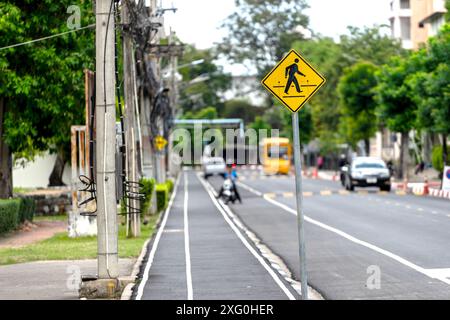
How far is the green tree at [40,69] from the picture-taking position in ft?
94.4

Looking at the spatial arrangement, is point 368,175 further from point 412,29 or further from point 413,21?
point 412,29

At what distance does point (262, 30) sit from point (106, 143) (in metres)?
89.6

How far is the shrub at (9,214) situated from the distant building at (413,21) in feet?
154

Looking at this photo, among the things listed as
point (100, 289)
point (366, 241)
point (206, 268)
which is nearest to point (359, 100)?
point (366, 241)

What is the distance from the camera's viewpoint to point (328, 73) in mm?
81250

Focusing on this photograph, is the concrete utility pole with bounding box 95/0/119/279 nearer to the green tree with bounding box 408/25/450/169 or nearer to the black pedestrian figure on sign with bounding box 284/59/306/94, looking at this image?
the black pedestrian figure on sign with bounding box 284/59/306/94

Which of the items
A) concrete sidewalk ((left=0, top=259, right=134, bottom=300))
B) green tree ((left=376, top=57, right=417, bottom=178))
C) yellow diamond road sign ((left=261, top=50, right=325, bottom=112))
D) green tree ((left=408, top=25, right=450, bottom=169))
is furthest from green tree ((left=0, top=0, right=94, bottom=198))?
green tree ((left=376, top=57, right=417, bottom=178))

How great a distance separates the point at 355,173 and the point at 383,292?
3433 cm

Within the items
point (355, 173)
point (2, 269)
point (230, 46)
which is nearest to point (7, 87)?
point (2, 269)

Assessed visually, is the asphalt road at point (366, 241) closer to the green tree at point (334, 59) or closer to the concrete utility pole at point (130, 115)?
the concrete utility pole at point (130, 115)

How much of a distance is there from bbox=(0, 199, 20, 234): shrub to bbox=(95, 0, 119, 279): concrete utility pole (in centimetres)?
1219

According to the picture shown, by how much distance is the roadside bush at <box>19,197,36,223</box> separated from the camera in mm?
31189

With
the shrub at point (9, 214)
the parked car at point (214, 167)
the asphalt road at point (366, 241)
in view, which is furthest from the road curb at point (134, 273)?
the parked car at point (214, 167)

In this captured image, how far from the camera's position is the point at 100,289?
49.6ft
